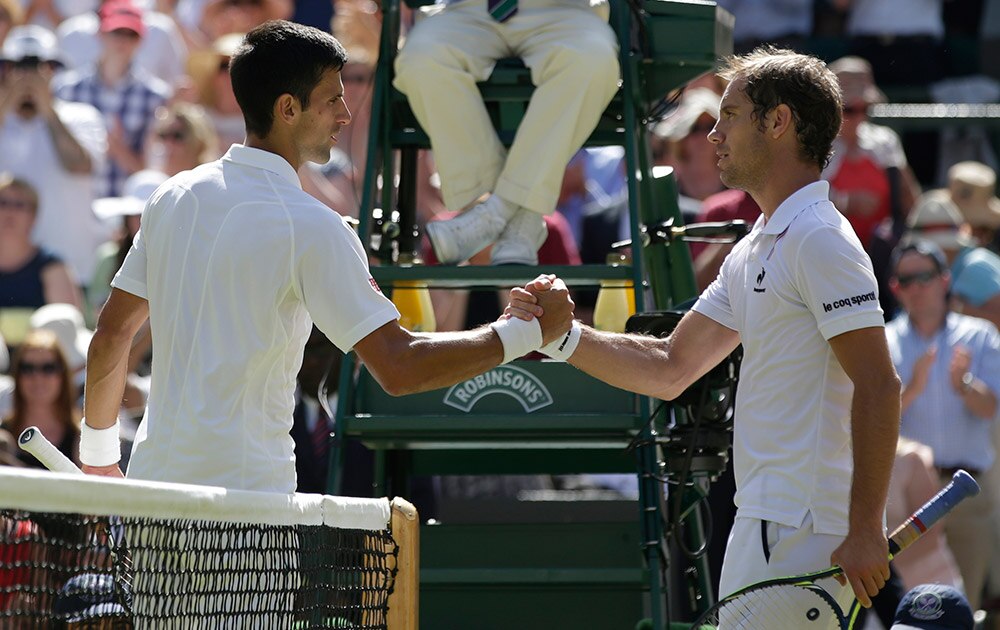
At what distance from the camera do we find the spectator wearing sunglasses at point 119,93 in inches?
432

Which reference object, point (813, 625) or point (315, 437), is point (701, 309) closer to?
point (813, 625)

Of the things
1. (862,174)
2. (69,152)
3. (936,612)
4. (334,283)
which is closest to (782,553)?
(936,612)

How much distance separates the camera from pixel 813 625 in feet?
12.8

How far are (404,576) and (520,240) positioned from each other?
206 centimetres

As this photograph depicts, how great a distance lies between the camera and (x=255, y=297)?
400 cm

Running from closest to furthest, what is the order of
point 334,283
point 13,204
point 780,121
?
point 334,283 < point 780,121 < point 13,204

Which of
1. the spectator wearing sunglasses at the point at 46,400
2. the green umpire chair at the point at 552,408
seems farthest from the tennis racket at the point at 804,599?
the spectator wearing sunglasses at the point at 46,400

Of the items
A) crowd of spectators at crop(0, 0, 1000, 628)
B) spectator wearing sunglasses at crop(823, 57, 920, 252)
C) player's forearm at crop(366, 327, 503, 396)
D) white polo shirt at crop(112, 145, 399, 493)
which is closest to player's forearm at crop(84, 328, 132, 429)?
white polo shirt at crop(112, 145, 399, 493)

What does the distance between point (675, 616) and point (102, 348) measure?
4.61 m

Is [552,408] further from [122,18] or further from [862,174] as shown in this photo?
[122,18]

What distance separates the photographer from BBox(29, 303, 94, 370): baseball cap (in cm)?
870

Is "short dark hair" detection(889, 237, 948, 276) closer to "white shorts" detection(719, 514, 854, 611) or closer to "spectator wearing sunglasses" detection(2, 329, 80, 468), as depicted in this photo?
"spectator wearing sunglasses" detection(2, 329, 80, 468)

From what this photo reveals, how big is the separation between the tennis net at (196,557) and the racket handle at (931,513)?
1219mm

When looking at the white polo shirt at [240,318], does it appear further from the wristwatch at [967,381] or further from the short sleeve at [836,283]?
the wristwatch at [967,381]
